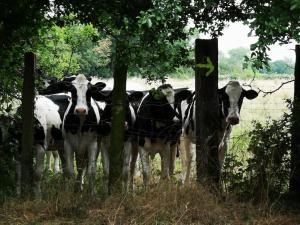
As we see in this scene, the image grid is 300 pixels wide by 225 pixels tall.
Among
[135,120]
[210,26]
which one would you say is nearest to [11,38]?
[210,26]

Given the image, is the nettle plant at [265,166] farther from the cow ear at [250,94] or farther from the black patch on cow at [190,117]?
the black patch on cow at [190,117]

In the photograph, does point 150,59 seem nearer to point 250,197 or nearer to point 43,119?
point 250,197

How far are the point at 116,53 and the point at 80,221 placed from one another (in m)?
2.19

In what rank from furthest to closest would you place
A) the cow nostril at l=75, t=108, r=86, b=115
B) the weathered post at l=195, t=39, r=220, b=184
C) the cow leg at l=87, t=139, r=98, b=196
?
the cow nostril at l=75, t=108, r=86, b=115
the cow leg at l=87, t=139, r=98, b=196
the weathered post at l=195, t=39, r=220, b=184

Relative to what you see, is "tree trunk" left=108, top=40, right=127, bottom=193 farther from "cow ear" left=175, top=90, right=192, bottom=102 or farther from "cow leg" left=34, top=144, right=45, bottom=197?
"cow ear" left=175, top=90, right=192, bottom=102

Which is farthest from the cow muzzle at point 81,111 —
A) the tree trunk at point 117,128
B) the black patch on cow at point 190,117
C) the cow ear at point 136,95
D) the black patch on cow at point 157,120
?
the black patch on cow at point 190,117

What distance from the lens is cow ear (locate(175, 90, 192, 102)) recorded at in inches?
427

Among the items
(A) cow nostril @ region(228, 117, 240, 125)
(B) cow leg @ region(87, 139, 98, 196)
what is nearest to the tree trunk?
(B) cow leg @ region(87, 139, 98, 196)

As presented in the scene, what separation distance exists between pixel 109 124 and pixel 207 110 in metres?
3.51

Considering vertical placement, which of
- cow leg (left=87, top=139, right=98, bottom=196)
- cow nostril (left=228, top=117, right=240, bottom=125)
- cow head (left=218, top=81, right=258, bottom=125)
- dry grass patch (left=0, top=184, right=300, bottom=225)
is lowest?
dry grass patch (left=0, top=184, right=300, bottom=225)

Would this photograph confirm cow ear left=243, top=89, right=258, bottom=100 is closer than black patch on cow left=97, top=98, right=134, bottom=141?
Yes

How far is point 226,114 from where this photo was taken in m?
9.60

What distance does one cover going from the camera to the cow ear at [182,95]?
1085 centimetres

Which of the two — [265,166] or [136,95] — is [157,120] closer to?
[136,95]
